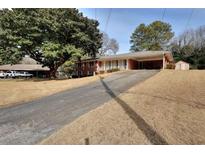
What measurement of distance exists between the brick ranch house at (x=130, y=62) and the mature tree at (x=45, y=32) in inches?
Answer: 245

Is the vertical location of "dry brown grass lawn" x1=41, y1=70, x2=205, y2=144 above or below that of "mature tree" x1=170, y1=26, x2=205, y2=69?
below

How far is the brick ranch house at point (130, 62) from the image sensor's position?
1401 inches

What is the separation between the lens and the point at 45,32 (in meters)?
31.4

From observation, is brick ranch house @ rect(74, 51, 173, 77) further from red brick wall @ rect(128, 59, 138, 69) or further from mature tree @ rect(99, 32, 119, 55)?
mature tree @ rect(99, 32, 119, 55)

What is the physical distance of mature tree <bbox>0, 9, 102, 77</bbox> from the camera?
30.1 m

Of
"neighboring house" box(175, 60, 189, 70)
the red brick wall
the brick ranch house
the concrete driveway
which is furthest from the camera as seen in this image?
"neighboring house" box(175, 60, 189, 70)

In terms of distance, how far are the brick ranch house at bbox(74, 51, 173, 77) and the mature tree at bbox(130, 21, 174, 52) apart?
74.6 feet

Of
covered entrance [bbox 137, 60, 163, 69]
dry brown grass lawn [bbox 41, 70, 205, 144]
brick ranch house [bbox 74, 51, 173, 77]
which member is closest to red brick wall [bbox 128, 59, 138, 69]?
brick ranch house [bbox 74, 51, 173, 77]

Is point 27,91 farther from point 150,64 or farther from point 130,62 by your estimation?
point 150,64

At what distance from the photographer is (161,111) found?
9133 millimetres

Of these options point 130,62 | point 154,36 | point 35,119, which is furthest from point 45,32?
point 154,36

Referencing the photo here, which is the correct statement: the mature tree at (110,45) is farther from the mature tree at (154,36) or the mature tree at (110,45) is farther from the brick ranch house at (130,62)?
the brick ranch house at (130,62)

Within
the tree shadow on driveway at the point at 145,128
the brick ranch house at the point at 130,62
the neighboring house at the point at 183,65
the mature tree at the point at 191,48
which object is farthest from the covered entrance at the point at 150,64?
the tree shadow on driveway at the point at 145,128
